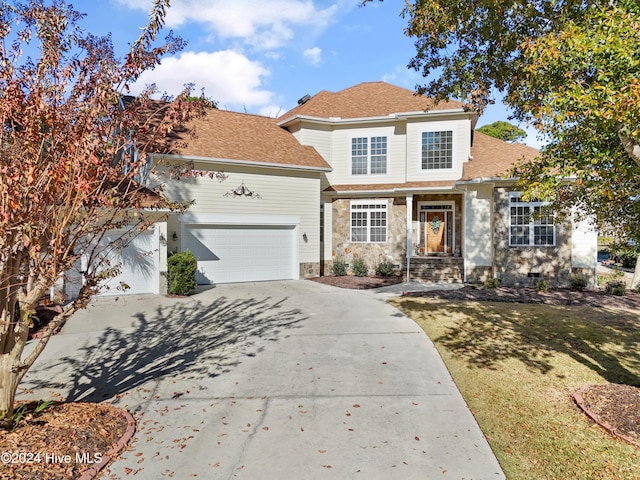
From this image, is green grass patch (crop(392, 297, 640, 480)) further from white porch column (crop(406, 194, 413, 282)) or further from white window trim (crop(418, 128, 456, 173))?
white window trim (crop(418, 128, 456, 173))

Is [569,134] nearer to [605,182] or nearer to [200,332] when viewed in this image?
[605,182]

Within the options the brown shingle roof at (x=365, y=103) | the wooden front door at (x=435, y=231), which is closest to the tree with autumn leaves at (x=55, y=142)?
the brown shingle roof at (x=365, y=103)

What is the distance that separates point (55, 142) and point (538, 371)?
24.8 ft

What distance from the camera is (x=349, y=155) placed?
19078mm

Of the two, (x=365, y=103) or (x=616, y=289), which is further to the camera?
(x=365, y=103)

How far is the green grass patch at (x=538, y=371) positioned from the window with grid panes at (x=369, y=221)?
6.14m

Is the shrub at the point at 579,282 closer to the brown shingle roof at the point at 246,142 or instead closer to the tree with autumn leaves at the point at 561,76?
the tree with autumn leaves at the point at 561,76

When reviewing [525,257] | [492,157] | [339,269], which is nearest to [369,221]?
[339,269]

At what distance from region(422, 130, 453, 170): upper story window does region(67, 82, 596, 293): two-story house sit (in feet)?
0.14

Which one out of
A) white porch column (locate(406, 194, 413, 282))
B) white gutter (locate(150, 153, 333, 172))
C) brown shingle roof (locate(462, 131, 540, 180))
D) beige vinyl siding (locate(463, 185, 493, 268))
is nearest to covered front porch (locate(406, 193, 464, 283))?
white porch column (locate(406, 194, 413, 282))

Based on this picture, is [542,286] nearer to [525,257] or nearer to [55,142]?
[525,257]

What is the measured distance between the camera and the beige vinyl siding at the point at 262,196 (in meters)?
15.1

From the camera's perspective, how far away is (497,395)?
19.3 ft

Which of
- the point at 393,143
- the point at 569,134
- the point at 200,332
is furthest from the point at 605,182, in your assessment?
the point at 393,143
